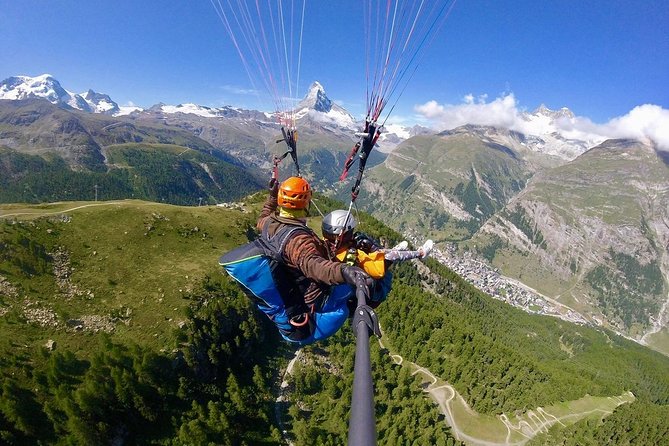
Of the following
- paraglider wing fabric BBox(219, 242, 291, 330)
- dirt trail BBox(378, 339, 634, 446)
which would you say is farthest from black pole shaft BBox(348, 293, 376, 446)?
dirt trail BBox(378, 339, 634, 446)

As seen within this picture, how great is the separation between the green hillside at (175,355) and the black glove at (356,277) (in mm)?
52428

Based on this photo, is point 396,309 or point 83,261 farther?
point 396,309

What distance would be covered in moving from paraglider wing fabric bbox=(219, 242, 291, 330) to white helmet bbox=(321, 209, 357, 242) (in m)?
2.17

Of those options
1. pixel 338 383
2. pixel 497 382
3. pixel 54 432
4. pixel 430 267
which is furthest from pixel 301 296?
pixel 430 267

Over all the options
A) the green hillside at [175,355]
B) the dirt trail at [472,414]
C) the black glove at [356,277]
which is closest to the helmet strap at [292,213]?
the black glove at [356,277]

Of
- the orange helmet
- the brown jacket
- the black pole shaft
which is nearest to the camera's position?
the black pole shaft

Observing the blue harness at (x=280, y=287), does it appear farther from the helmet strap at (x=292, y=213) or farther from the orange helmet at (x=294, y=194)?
the orange helmet at (x=294, y=194)

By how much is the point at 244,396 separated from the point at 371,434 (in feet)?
215

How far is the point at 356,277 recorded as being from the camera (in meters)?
7.43

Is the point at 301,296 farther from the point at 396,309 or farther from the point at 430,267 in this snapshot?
the point at 430,267

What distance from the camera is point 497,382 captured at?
83.8m

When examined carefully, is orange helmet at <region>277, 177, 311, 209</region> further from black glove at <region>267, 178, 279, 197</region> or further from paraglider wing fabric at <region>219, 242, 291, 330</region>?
black glove at <region>267, 178, 279, 197</region>

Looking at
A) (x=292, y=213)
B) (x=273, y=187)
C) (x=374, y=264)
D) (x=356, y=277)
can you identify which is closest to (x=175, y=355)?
(x=273, y=187)

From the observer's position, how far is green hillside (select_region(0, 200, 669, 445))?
158 feet
